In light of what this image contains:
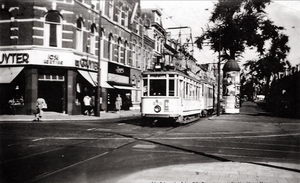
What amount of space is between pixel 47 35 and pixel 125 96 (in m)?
13.8

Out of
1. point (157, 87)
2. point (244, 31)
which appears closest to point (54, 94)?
point (157, 87)

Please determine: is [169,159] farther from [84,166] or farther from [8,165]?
[8,165]

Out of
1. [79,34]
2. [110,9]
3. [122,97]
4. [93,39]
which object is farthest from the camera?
[122,97]

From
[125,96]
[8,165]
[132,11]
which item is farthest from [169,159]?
[132,11]

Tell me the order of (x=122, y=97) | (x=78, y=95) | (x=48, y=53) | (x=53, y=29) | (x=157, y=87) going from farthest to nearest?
(x=122, y=97), (x=78, y=95), (x=53, y=29), (x=48, y=53), (x=157, y=87)

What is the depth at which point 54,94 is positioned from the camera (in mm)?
24141

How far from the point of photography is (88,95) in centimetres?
2778

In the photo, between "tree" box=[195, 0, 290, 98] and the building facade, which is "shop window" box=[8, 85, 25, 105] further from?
"tree" box=[195, 0, 290, 98]

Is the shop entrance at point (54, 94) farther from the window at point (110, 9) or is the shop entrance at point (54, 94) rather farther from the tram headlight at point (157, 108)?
the tram headlight at point (157, 108)

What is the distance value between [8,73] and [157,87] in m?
12.2

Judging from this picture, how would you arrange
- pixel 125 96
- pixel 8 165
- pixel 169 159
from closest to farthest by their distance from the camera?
pixel 8 165 → pixel 169 159 → pixel 125 96

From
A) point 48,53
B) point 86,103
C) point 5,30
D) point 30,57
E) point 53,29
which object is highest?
point 53,29

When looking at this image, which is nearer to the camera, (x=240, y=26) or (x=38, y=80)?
(x=38, y=80)

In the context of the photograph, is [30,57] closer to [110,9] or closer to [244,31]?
[110,9]
